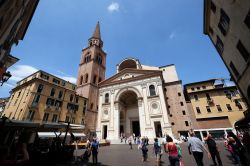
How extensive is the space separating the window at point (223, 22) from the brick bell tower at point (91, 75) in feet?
89.6

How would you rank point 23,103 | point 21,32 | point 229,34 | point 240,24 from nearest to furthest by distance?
point 240,24 → point 229,34 → point 21,32 → point 23,103

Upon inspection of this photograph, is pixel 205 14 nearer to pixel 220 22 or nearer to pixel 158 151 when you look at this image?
pixel 220 22

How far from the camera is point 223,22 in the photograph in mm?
11711

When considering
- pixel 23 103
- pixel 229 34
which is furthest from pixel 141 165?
pixel 23 103

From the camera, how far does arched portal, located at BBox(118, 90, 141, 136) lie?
28062mm

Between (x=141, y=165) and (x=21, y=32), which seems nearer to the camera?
(x=141, y=165)

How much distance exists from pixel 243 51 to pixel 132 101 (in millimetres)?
23917

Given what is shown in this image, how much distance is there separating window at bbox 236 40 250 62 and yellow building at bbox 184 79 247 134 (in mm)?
16649

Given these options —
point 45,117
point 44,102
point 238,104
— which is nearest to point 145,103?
point 45,117

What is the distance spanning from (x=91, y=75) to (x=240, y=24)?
29335 mm

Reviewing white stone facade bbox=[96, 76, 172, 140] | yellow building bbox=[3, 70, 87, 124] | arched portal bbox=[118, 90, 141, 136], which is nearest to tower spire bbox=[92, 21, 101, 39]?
white stone facade bbox=[96, 76, 172, 140]

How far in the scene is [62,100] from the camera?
81.2 feet

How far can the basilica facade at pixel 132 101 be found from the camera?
23594mm

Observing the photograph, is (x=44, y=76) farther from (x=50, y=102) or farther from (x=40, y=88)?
(x=50, y=102)
